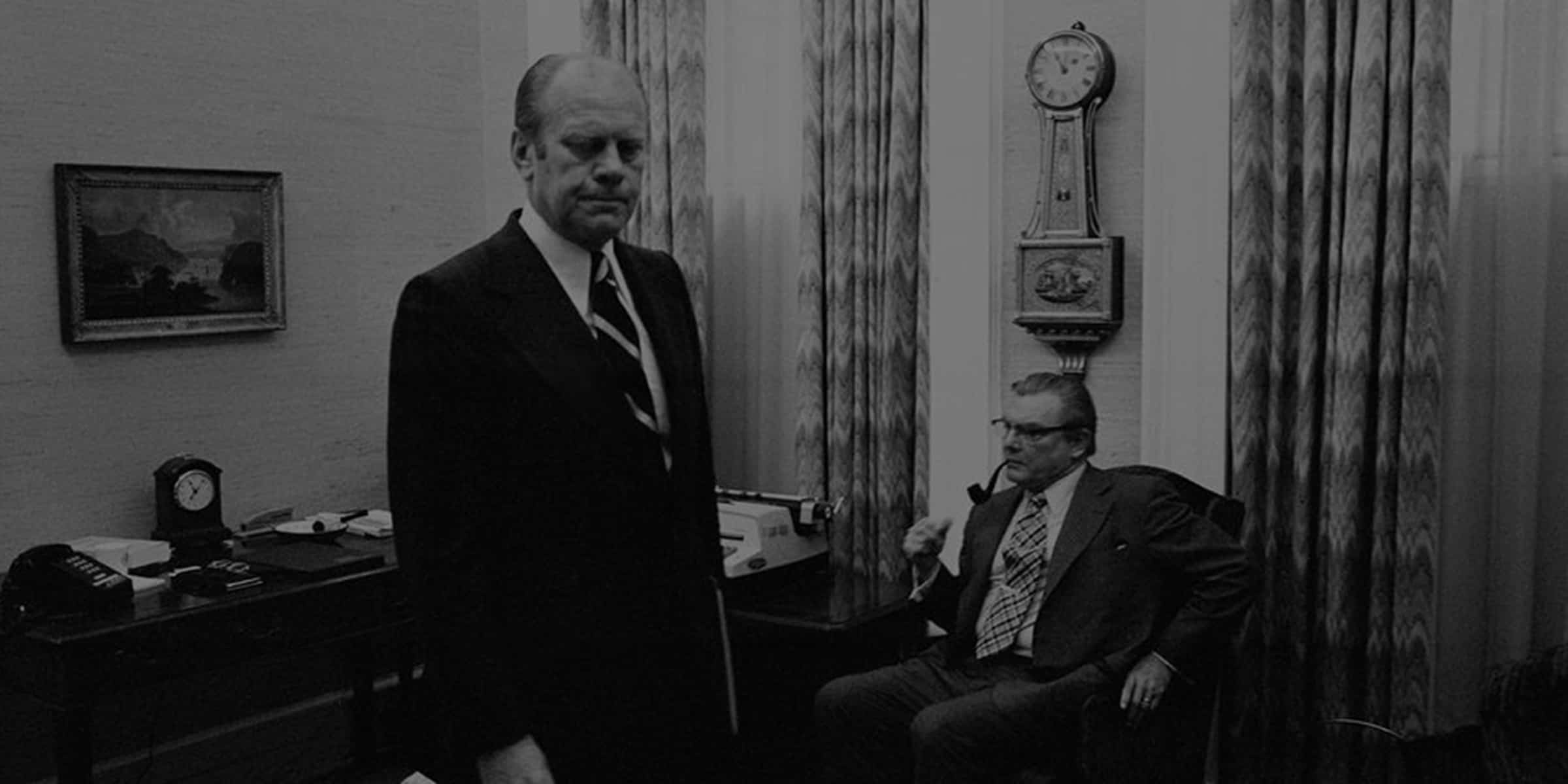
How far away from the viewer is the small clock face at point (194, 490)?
13.5 ft

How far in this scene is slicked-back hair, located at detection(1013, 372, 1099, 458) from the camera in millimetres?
3508

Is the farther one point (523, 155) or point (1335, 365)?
point (1335, 365)

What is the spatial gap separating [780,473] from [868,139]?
1.12m

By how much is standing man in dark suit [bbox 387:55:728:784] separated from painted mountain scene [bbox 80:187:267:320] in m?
2.60

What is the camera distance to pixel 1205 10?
3668 millimetres

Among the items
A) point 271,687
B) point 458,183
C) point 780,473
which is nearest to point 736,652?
point 780,473

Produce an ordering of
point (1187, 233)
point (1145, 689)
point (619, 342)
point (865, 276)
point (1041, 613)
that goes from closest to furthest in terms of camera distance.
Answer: point (619, 342)
point (1145, 689)
point (1041, 613)
point (1187, 233)
point (865, 276)

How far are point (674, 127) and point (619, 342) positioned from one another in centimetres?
278

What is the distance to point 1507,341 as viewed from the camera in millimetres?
3336

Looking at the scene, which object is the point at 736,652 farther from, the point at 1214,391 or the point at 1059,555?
the point at 1214,391

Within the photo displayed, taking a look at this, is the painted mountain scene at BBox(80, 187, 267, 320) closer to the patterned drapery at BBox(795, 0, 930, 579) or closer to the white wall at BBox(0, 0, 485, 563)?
the white wall at BBox(0, 0, 485, 563)

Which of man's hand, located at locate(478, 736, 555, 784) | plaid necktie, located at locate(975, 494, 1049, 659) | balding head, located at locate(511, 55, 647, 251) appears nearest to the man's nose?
balding head, located at locate(511, 55, 647, 251)

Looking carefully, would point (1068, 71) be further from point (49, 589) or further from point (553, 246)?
point (49, 589)

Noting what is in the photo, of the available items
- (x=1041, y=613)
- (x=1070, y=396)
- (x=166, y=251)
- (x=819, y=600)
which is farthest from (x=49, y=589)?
(x=1070, y=396)
